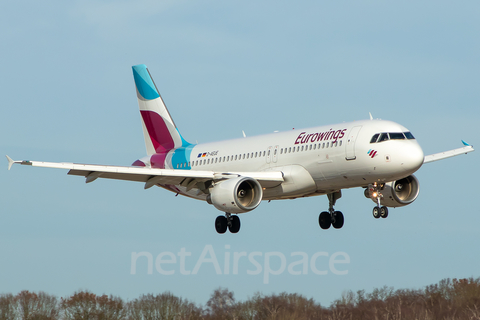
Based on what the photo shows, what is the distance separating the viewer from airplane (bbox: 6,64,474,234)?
3538 centimetres

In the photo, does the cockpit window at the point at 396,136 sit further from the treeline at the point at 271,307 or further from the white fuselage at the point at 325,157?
the treeline at the point at 271,307

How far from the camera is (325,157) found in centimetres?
3678

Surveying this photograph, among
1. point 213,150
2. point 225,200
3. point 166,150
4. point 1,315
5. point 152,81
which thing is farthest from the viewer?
point 1,315

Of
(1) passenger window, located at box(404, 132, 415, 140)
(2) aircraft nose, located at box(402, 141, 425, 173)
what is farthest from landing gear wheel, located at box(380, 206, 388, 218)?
(1) passenger window, located at box(404, 132, 415, 140)

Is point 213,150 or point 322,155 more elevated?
point 213,150

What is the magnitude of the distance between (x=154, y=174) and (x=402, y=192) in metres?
13.4

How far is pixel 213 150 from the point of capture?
44.5 metres

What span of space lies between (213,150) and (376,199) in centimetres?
1111

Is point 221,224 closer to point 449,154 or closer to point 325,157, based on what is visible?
point 325,157

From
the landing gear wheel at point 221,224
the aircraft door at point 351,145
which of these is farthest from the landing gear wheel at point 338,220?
the aircraft door at point 351,145

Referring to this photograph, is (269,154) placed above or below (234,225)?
above

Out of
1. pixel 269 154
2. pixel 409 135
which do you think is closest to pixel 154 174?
pixel 269 154

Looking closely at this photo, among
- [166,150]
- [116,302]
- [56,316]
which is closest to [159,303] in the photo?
[116,302]

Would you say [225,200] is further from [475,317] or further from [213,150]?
[475,317]
